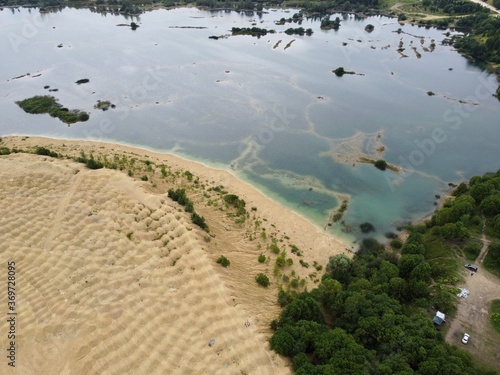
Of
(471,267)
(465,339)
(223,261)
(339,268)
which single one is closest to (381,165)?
(471,267)

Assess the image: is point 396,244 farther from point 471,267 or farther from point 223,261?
point 223,261

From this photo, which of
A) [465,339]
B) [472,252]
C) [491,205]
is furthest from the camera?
[491,205]

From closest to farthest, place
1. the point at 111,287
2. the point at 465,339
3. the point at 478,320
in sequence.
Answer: the point at 111,287
the point at 465,339
the point at 478,320

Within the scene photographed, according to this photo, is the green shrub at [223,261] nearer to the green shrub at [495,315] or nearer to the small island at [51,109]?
the green shrub at [495,315]

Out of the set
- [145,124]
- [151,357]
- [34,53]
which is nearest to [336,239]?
[151,357]

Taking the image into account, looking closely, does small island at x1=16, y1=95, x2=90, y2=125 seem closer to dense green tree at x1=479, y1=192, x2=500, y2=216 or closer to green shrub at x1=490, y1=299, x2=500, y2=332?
dense green tree at x1=479, y1=192, x2=500, y2=216

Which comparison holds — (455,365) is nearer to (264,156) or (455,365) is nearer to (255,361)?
(255,361)

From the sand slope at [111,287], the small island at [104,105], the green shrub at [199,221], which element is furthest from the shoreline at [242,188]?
the small island at [104,105]
